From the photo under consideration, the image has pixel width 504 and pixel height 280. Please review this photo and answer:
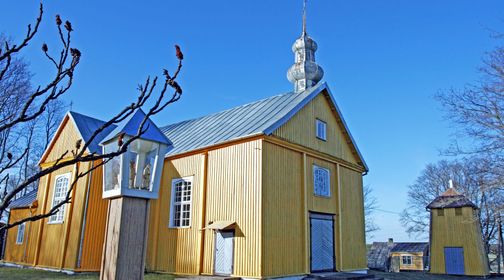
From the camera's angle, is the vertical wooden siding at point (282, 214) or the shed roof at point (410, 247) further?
the shed roof at point (410, 247)

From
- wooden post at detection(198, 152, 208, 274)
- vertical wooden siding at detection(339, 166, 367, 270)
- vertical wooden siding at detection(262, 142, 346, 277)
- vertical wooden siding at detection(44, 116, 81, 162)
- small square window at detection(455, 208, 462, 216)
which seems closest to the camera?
vertical wooden siding at detection(262, 142, 346, 277)

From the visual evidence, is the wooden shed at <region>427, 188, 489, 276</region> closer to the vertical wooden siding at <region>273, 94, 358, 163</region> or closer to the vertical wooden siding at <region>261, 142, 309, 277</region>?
the vertical wooden siding at <region>273, 94, 358, 163</region>

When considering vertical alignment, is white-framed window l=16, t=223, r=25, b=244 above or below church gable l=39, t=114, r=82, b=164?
below

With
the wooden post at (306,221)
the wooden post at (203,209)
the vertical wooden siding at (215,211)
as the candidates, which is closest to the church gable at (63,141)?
the vertical wooden siding at (215,211)

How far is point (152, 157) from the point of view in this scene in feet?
19.0

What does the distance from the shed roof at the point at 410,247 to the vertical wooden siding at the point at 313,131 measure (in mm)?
27020

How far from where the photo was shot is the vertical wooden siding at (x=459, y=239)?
23.6 metres

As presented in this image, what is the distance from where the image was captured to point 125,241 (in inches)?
195

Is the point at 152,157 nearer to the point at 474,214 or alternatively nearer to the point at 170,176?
the point at 170,176

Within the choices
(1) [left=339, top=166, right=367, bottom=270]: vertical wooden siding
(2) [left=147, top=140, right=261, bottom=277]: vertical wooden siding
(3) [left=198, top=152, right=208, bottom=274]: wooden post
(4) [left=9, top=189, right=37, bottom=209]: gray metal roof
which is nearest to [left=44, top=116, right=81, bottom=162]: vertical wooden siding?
(4) [left=9, top=189, right=37, bottom=209]: gray metal roof

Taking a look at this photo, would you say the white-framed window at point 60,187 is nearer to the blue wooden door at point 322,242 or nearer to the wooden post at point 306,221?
the wooden post at point 306,221

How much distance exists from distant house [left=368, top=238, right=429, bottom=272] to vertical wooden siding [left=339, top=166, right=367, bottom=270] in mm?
23493

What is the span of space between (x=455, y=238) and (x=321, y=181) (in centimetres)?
1432

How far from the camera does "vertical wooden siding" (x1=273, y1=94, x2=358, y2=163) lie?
1389 centimetres
